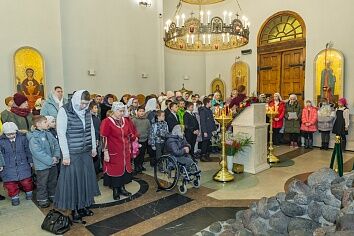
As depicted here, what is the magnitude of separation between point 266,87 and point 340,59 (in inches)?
113

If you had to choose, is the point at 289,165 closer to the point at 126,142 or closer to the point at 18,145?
the point at 126,142

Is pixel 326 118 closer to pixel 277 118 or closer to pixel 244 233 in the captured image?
pixel 277 118

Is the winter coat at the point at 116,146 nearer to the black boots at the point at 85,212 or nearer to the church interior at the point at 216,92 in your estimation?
the church interior at the point at 216,92

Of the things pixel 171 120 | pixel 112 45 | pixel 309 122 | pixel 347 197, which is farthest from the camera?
pixel 112 45

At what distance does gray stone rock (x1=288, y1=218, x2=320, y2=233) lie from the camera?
245 centimetres

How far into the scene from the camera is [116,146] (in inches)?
164

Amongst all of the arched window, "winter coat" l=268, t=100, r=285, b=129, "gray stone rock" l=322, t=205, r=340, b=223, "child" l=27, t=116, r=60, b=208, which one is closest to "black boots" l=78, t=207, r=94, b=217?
"child" l=27, t=116, r=60, b=208

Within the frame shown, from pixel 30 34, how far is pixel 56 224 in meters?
6.08

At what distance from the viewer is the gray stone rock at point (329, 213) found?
2.41 meters

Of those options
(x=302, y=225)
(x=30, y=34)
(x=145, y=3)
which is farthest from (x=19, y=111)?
(x=145, y=3)

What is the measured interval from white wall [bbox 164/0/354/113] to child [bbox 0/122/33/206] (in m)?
8.25

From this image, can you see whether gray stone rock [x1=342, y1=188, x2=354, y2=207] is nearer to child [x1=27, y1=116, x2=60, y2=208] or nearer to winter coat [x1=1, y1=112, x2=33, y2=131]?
child [x1=27, y1=116, x2=60, y2=208]

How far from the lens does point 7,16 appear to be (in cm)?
731

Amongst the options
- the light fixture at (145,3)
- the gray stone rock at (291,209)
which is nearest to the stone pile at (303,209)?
the gray stone rock at (291,209)
